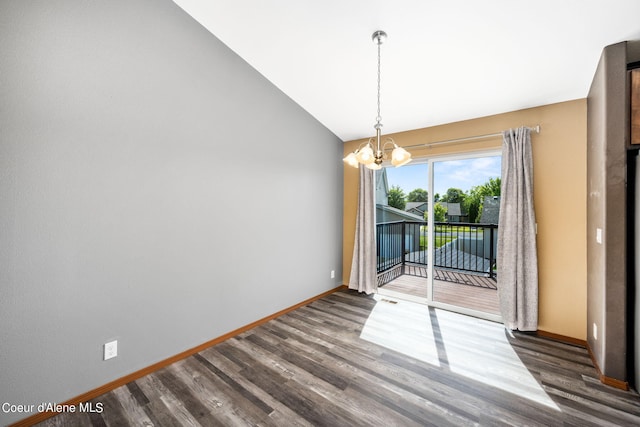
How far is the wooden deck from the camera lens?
3.30 m

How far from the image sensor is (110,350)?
1.84 m

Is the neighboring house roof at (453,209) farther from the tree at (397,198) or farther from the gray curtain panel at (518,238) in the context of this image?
the gray curtain panel at (518,238)

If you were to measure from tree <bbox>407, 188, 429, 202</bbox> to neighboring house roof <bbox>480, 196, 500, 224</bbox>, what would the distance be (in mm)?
697

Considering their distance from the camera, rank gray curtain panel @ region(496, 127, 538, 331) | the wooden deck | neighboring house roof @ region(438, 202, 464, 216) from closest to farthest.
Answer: gray curtain panel @ region(496, 127, 538, 331), the wooden deck, neighboring house roof @ region(438, 202, 464, 216)

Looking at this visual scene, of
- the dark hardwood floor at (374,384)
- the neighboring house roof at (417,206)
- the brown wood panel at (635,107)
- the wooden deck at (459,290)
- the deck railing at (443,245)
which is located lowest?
the dark hardwood floor at (374,384)

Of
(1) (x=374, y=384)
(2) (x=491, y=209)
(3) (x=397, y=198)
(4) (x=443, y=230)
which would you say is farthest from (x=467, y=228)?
(1) (x=374, y=384)

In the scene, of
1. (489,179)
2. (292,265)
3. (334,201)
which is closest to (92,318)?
(292,265)

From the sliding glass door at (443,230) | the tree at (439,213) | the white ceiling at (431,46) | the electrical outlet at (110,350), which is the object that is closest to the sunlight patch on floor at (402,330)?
the sliding glass door at (443,230)

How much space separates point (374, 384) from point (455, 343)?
108cm

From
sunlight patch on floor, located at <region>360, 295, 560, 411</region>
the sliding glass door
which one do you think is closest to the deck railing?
the sliding glass door

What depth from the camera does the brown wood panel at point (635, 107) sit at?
173 cm

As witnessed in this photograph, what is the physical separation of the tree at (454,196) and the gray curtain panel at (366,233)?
99 cm

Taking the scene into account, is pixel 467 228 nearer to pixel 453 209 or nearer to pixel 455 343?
pixel 453 209

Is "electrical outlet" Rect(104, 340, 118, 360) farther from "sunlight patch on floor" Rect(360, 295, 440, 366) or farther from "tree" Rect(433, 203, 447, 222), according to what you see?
"tree" Rect(433, 203, 447, 222)
